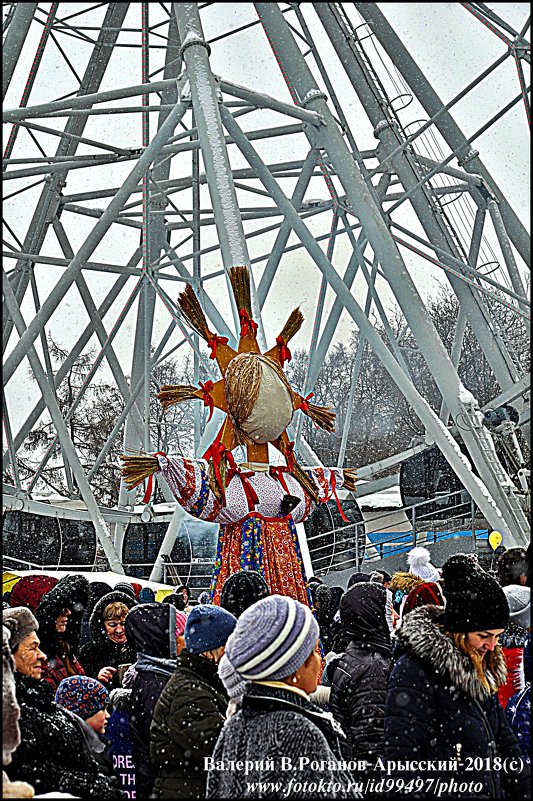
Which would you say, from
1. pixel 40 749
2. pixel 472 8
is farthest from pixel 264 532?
pixel 472 8

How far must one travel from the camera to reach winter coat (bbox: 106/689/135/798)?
14.2ft

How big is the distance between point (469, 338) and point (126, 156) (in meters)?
11.2

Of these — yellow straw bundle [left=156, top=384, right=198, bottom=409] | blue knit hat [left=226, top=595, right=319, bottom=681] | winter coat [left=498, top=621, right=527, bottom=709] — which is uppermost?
yellow straw bundle [left=156, top=384, right=198, bottom=409]

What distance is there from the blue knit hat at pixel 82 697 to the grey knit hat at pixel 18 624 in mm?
512

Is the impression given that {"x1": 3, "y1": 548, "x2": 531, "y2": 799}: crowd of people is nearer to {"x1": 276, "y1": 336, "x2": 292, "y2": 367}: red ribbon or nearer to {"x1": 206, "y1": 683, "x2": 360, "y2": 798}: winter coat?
{"x1": 206, "y1": 683, "x2": 360, "y2": 798}: winter coat

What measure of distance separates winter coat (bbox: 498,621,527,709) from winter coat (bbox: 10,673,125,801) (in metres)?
1.86

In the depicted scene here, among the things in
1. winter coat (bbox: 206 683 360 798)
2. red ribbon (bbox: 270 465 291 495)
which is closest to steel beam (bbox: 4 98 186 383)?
red ribbon (bbox: 270 465 291 495)

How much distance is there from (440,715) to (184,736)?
1.00 metres

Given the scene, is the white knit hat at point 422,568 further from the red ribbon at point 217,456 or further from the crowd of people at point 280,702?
the red ribbon at point 217,456

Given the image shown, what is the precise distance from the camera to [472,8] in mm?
8578

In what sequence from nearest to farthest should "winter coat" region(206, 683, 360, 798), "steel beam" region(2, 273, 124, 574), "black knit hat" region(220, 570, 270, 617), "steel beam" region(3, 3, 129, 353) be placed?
"winter coat" region(206, 683, 360, 798) → "black knit hat" region(220, 570, 270, 617) → "steel beam" region(2, 273, 124, 574) → "steel beam" region(3, 3, 129, 353)

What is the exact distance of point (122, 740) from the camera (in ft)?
14.4

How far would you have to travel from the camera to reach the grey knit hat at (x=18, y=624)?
144 inches

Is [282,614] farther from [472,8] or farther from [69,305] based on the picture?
[69,305]
